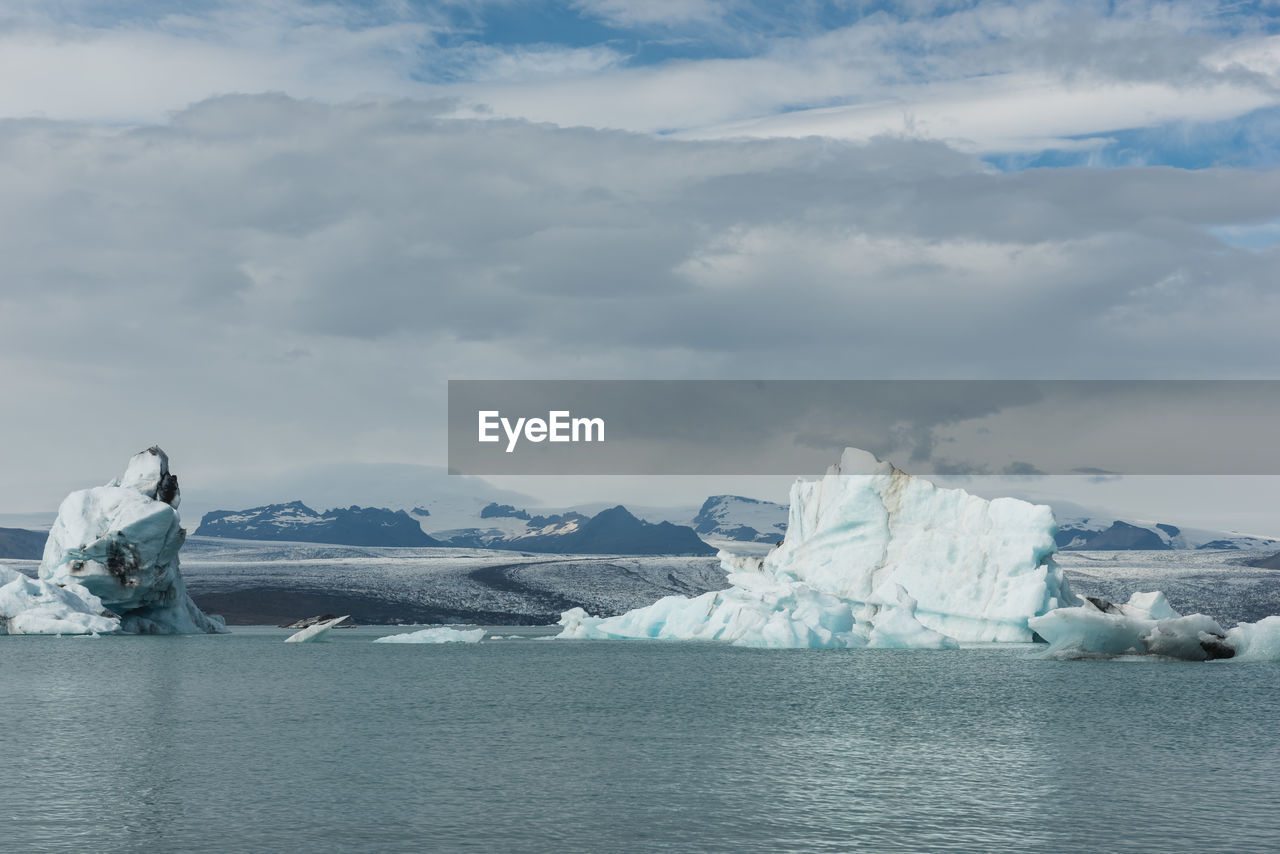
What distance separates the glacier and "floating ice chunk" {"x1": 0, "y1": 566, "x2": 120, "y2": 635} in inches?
1.9

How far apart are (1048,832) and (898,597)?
36.1 m

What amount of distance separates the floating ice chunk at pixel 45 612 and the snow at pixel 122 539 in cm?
93

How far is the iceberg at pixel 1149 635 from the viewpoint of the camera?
48.0 metres

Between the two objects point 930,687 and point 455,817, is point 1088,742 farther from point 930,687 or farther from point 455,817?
point 455,817

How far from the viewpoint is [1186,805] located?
20359mm

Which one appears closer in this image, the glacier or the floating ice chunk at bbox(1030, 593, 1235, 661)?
the floating ice chunk at bbox(1030, 593, 1235, 661)

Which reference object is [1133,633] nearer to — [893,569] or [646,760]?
[893,569]

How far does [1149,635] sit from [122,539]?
164 feet

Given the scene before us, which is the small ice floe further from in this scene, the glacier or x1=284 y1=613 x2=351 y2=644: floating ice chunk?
the glacier

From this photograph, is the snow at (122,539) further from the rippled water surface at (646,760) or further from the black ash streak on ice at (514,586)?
the black ash streak on ice at (514,586)

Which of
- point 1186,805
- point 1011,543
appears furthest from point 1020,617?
point 1186,805

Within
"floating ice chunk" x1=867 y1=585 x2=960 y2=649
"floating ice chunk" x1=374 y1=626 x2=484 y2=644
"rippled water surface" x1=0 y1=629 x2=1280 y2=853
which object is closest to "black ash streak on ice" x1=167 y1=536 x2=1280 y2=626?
"floating ice chunk" x1=374 y1=626 x2=484 y2=644

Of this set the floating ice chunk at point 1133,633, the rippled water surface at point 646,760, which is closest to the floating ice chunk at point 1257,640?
the floating ice chunk at point 1133,633

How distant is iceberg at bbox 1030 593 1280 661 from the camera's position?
157 ft
